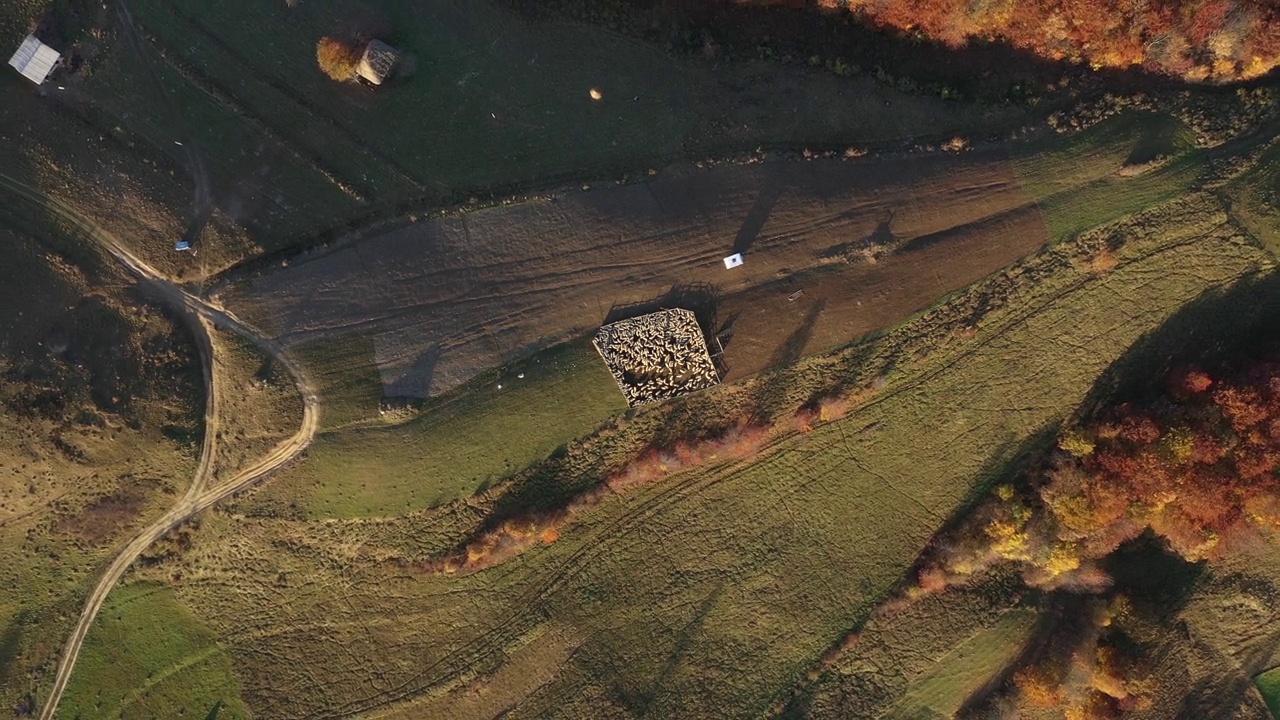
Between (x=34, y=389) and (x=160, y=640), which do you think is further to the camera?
(x=160, y=640)

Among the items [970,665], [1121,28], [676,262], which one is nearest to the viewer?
[1121,28]

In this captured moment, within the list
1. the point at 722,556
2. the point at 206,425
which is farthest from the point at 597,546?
the point at 206,425

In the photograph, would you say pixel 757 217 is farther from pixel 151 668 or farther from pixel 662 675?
pixel 151 668

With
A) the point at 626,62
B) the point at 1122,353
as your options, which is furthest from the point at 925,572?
the point at 626,62

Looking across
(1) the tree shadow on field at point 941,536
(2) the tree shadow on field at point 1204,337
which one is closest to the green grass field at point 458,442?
(1) the tree shadow on field at point 941,536

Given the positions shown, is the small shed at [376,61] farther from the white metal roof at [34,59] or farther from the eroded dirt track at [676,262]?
the white metal roof at [34,59]

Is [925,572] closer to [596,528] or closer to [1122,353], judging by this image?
[1122,353]
